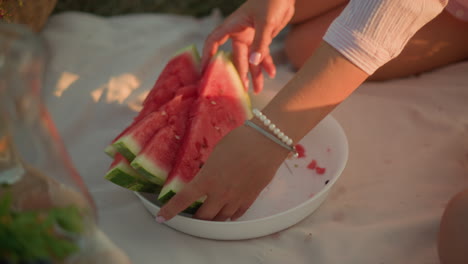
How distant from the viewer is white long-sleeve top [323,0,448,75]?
4.21 feet

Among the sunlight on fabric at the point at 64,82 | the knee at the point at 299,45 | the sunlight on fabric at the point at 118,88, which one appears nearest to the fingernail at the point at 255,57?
the knee at the point at 299,45

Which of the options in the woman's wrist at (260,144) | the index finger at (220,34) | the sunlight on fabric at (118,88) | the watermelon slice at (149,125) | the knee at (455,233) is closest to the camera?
the knee at (455,233)

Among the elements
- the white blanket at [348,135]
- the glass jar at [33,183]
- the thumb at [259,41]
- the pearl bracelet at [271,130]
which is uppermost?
the glass jar at [33,183]

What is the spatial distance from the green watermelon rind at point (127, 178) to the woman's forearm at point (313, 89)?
42cm

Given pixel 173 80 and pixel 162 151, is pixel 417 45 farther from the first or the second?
pixel 162 151

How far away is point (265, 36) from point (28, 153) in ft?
3.58

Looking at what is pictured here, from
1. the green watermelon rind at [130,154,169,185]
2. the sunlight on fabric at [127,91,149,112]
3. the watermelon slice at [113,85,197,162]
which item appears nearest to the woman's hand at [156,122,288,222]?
the green watermelon rind at [130,154,169,185]

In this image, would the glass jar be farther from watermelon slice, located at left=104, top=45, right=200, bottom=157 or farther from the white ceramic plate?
watermelon slice, located at left=104, top=45, right=200, bottom=157

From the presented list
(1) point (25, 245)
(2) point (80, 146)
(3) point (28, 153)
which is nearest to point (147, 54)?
(2) point (80, 146)

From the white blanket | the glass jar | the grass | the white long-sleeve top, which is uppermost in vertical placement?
the glass jar

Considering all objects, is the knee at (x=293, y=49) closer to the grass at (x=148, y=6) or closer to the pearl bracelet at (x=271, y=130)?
the grass at (x=148, y=6)

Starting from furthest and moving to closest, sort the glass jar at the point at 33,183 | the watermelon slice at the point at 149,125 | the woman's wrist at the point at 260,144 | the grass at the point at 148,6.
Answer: the grass at the point at 148,6, the watermelon slice at the point at 149,125, the woman's wrist at the point at 260,144, the glass jar at the point at 33,183

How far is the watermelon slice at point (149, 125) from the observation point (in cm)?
143

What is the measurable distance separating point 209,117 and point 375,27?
57 centimetres
